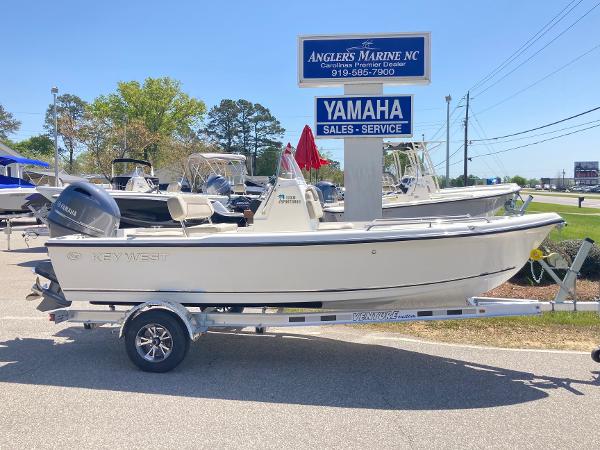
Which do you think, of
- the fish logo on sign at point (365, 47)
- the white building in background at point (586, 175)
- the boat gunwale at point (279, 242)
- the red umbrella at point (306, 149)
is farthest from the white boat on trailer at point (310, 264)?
the white building in background at point (586, 175)

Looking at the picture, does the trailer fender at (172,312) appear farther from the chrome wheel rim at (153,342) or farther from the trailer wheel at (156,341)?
the chrome wheel rim at (153,342)

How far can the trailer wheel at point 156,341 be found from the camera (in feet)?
16.9

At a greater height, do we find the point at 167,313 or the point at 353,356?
the point at 167,313

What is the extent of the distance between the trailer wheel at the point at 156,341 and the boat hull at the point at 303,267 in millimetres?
255

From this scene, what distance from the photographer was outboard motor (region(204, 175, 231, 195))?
17828mm

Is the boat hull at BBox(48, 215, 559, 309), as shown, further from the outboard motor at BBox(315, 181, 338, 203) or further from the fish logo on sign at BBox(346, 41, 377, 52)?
the outboard motor at BBox(315, 181, 338, 203)

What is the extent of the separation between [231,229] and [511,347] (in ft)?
11.1

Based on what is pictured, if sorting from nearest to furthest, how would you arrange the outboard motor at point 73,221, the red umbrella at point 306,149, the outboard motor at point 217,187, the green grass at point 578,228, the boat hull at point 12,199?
the outboard motor at point 73,221 < the red umbrella at point 306,149 < the green grass at point 578,228 < the outboard motor at point 217,187 < the boat hull at point 12,199

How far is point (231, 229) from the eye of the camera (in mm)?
6223

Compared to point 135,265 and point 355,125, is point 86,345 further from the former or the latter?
point 355,125

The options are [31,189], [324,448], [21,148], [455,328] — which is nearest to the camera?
[324,448]

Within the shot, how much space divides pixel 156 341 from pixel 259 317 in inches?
40.1

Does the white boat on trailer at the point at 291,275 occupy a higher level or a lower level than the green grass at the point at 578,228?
higher

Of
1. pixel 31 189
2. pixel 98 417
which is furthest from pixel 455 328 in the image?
pixel 31 189
